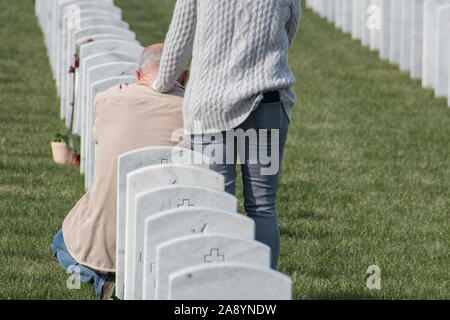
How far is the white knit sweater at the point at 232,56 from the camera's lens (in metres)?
3.72

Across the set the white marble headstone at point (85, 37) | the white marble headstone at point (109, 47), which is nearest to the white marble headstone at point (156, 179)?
the white marble headstone at point (109, 47)

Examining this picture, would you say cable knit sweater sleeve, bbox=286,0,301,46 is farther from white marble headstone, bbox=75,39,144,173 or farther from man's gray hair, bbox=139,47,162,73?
white marble headstone, bbox=75,39,144,173

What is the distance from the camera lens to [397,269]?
4895mm

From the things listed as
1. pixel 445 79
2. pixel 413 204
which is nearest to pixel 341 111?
pixel 445 79

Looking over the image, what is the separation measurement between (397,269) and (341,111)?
4.19 meters

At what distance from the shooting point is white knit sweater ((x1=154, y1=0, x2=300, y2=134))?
3.72m

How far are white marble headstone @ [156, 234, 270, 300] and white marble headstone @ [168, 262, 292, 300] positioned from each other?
0.15m

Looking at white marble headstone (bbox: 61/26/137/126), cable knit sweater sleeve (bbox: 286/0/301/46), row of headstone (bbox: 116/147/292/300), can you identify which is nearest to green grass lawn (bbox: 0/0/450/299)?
white marble headstone (bbox: 61/26/137/126)

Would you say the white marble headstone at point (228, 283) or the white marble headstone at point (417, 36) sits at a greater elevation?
the white marble headstone at point (228, 283)

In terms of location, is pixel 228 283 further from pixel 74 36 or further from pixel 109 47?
pixel 74 36

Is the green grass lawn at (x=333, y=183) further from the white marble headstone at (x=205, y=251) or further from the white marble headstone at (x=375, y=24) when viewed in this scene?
the white marble headstone at (x=205, y=251)
